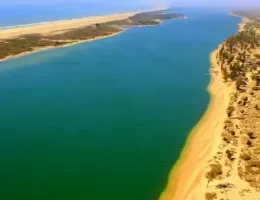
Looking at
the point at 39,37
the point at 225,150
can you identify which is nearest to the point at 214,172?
the point at 225,150

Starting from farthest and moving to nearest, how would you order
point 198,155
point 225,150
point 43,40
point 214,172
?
point 43,40
point 198,155
point 225,150
point 214,172

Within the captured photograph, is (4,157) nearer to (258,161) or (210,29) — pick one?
(258,161)

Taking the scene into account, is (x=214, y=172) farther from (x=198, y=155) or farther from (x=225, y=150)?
(x=198, y=155)

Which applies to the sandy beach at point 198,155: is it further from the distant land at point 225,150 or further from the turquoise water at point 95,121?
the turquoise water at point 95,121

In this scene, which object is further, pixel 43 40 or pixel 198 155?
pixel 43 40

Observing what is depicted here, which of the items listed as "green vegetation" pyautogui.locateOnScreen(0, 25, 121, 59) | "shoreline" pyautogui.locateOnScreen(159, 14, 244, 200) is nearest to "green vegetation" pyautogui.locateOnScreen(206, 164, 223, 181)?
"shoreline" pyautogui.locateOnScreen(159, 14, 244, 200)

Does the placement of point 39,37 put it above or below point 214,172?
above

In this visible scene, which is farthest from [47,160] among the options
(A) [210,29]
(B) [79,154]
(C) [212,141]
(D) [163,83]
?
(A) [210,29]
